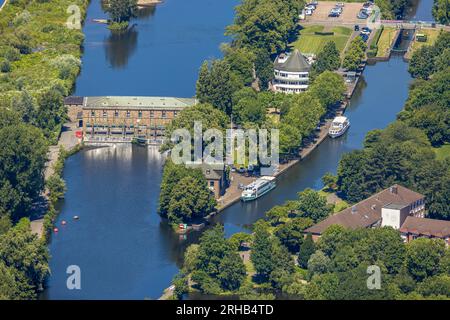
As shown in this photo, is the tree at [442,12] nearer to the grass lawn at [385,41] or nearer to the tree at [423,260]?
the grass lawn at [385,41]

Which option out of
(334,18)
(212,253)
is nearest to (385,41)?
(334,18)

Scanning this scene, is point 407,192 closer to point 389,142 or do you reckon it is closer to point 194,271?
point 389,142

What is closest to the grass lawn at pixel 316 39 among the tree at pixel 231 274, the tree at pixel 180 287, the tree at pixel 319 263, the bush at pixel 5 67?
the bush at pixel 5 67

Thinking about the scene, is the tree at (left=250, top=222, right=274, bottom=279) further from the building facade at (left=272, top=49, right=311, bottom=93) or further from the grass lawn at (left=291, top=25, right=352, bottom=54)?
the grass lawn at (left=291, top=25, right=352, bottom=54)

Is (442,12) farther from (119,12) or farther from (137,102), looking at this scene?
(137,102)

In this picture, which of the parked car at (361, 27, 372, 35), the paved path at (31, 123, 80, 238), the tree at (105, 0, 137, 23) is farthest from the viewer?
the tree at (105, 0, 137, 23)

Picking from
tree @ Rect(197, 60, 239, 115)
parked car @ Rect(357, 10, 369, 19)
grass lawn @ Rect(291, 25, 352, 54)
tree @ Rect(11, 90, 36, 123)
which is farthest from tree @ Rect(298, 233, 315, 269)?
parked car @ Rect(357, 10, 369, 19)

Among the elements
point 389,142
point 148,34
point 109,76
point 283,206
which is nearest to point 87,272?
point 283,206

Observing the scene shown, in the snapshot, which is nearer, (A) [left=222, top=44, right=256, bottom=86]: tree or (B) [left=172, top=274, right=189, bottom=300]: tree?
(B) [left=172, top=274, right=189, bottom=300]: tree
